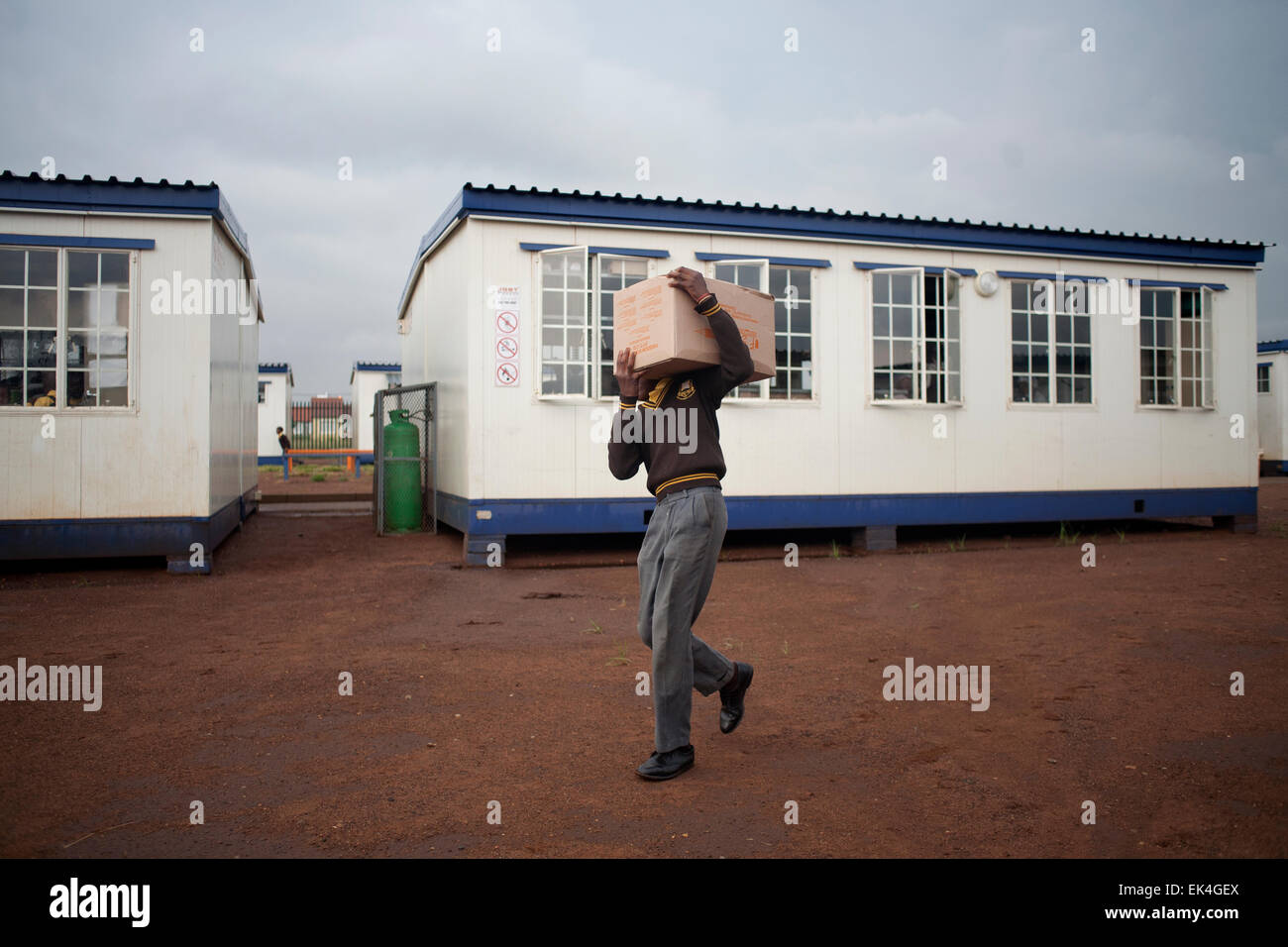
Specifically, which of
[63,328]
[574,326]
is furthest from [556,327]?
[63,328]

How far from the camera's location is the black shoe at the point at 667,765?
362 cm

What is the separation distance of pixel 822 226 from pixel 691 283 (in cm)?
750

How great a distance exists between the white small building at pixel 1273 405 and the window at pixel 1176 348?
51.4ft

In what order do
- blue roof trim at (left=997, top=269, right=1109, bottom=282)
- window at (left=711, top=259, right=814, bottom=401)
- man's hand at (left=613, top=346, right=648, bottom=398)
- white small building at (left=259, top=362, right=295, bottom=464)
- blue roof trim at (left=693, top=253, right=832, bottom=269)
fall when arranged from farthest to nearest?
1. white small building at (left=259, top=362, right=295, bottom=464)
2. blue roof trim at (left=997, top=269, right=1109, bottom=282)
3. window at (left=711, top=259, right=814, bottom=401)
4. blue roof trim at (left=693, top=253, right=832, bottom=269)
5. man's hand at (left=613, top=346, right=648, bottom=398)

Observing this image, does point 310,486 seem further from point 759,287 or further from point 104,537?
point 759,287

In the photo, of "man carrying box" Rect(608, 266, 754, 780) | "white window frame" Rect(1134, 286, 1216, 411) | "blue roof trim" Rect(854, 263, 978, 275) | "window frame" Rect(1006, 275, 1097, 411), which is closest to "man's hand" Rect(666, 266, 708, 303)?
"man carrying box" Rect(608, 266, 754, 780)

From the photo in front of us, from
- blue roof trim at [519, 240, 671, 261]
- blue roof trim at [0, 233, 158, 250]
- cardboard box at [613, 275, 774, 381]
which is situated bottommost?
cardboard box at [613, 275, 774, 381]

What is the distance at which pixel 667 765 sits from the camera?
3645mm

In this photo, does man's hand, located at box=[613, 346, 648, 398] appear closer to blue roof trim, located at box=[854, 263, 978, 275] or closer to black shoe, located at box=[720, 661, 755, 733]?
black shoe, located at box=[720, 661, 755, 733]

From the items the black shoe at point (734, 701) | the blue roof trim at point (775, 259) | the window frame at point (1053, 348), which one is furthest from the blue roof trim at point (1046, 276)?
the black shoe at point (734, 701)

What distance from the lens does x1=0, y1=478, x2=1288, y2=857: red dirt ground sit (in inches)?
123

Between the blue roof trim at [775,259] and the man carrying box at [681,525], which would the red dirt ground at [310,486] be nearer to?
the blue roof trim at [775,259]

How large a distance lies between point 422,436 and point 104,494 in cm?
520

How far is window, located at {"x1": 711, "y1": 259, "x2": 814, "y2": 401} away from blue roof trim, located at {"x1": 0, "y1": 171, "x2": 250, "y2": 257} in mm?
5320
